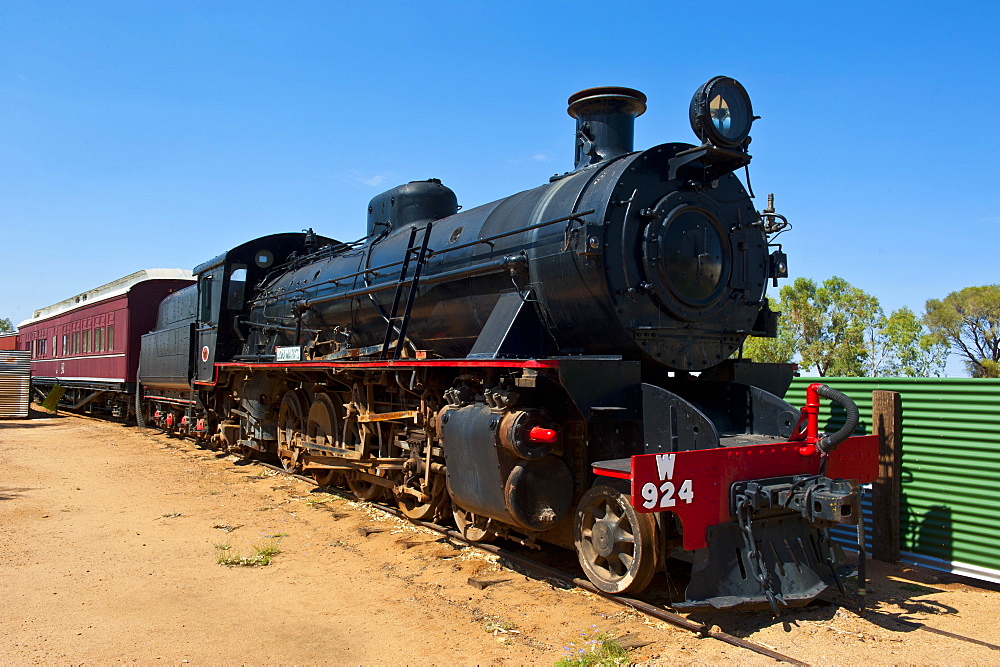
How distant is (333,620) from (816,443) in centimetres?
362

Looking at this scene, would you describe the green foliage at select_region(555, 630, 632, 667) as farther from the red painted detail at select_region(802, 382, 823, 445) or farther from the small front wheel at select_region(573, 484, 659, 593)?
the red painted detail at select_region(802, 382, 823, 445)

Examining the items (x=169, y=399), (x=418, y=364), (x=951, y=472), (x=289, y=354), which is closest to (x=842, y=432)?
(x=951, y=472)

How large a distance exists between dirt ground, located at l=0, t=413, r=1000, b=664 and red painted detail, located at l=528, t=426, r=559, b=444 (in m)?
1.18

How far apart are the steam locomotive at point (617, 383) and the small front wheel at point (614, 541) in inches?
0.7

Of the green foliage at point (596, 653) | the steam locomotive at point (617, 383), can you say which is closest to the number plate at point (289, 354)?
the steam locomotive at point (617, 383)

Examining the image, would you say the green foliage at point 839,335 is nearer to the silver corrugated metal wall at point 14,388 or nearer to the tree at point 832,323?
the tree at point 832,323

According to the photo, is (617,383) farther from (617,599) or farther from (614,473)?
(617,599)

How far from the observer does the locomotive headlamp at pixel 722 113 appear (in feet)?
18.7

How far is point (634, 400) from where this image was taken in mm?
5262

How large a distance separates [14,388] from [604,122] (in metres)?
22.7

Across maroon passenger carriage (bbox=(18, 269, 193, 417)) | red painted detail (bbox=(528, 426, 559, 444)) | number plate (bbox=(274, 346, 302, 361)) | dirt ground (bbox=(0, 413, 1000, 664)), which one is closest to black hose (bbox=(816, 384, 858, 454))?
dirt ground (bbox=(0, 413, 1000, 664))

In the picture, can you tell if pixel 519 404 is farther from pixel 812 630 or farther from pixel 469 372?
pixel 812 630

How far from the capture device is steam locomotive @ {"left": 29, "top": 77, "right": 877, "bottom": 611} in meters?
4.68

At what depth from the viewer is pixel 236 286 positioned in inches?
481
